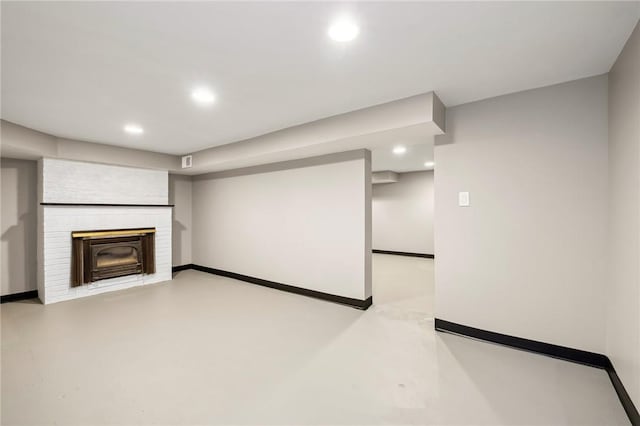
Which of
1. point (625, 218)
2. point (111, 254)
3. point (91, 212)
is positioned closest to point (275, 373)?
point (625, 218)

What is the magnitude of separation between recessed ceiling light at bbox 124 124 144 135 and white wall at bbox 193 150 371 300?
1.73 metres

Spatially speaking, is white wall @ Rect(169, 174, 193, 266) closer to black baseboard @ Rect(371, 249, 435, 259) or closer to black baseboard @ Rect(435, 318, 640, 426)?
black baseboard @ Rect(435, 318, 640, 426)

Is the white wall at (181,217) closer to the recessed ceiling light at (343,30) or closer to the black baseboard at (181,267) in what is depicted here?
the black baseboard at (181,267)

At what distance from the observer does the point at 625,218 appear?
1794 millimetres

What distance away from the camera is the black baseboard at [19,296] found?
3871mm

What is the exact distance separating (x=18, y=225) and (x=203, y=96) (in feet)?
12.7

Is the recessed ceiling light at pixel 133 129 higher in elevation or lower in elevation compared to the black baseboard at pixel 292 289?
higher

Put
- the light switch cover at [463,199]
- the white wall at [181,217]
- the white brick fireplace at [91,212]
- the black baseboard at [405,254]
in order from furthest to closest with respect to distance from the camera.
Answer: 1. the black baseboard at [405,254]
2. the white wall at [181,217]
3. the white brick fireplace at [91,212]
4. the light switch cover at [463,199]

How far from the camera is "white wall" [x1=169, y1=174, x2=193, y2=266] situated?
578 cm

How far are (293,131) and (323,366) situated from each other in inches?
102

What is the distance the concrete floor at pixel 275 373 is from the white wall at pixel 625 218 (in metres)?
0.33

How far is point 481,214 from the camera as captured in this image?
2.63m

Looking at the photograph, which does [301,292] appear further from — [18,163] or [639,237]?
[18,163]

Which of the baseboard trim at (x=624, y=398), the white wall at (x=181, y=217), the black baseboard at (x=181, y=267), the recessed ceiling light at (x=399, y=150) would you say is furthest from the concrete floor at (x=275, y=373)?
the recessed ceiling light at (x=399, y=150)
